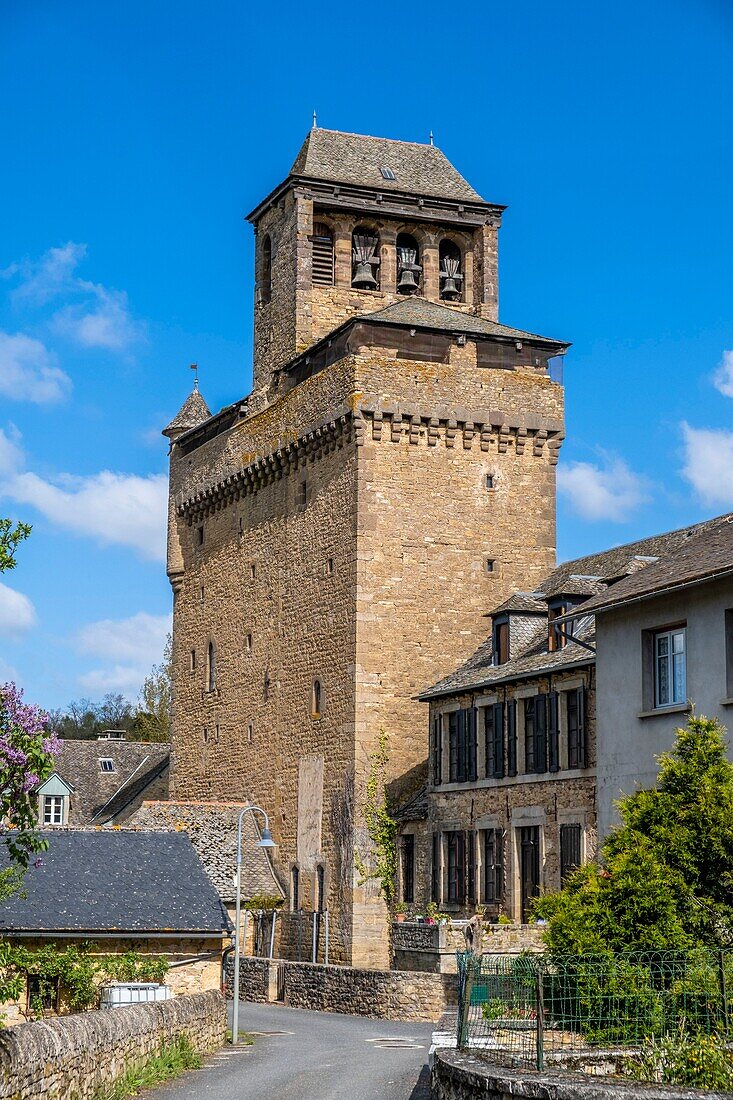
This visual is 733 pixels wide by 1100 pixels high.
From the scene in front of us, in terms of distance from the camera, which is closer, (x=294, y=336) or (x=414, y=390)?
(x=414, y=390)

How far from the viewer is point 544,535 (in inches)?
1716

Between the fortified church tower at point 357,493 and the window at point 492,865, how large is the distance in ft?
14.7

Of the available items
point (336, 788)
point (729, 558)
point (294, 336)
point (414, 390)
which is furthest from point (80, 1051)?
point (294, 336)

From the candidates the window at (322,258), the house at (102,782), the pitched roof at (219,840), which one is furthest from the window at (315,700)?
the house at (102,782)

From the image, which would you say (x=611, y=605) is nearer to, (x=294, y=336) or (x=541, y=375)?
(x=541, y=375)

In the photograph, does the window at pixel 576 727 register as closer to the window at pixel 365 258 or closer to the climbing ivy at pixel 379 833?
the climbing ivy at pixel 379 833

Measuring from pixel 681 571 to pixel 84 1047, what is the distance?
12.7 metres

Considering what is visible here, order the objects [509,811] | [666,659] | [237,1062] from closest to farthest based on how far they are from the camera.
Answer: [237,1062]
[666,659]
[509,811]

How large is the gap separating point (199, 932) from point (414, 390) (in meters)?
17.1

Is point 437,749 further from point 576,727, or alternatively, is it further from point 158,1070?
point 158,1070

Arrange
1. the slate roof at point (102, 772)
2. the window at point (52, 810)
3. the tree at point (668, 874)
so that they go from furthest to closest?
the slate roof at point (102, 772), the window at point (52, 810), the tree at point (668, 874)

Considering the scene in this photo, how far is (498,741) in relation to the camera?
35969mm

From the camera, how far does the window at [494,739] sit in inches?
1412

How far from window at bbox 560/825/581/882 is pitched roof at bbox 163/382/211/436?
24.6 m
